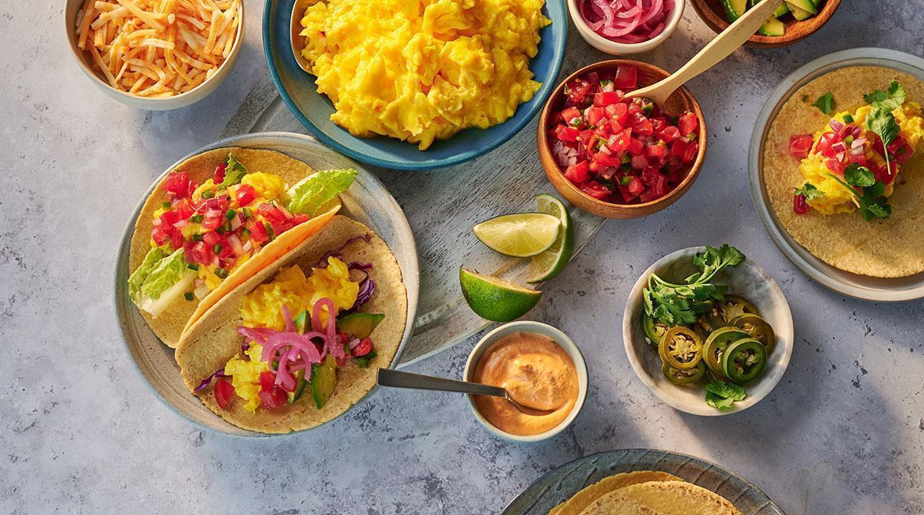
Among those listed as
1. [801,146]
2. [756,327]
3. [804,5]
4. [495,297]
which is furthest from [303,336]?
[804,5]

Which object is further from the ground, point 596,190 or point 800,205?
point 596,190

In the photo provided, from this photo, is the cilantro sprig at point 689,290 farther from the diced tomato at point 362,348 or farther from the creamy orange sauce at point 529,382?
the diced tomato at point 362,348

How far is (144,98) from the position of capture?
3.76 metres

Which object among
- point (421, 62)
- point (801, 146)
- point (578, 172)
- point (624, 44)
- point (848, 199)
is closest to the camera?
point (421, 62)

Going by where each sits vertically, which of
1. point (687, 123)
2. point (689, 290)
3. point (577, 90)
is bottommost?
point (689, 290)

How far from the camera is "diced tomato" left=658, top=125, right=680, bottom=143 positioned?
3672 mm

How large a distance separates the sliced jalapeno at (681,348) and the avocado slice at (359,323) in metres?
1.41

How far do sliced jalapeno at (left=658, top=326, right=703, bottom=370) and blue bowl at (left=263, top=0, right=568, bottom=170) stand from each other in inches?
50.4

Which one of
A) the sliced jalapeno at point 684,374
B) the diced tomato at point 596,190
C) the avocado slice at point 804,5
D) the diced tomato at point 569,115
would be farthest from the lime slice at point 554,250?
the avocado slice at point 804,5

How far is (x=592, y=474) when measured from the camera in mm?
3779

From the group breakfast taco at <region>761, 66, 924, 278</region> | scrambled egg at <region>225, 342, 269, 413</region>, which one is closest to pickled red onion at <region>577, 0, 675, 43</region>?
breakfast taco at <region>761, 66, 924, 278</region>

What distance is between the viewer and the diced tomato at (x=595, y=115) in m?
3.67

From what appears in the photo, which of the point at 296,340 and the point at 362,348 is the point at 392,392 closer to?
the point at 362,348

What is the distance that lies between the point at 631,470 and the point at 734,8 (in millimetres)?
2427
